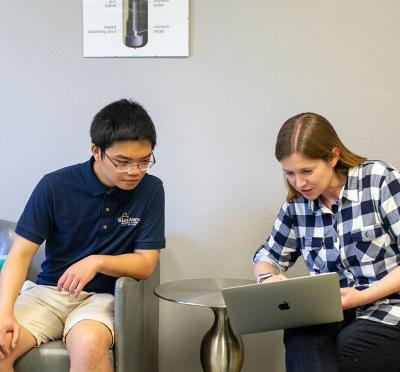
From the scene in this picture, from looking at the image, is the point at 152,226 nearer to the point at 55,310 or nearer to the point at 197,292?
the point at 197,292

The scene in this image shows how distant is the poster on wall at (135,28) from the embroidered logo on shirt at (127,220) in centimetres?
69

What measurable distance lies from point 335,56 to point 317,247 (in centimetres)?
77

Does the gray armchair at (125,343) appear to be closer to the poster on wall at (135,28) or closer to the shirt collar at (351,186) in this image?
the shirt collar at (351,186)

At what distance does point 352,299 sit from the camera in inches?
51.1

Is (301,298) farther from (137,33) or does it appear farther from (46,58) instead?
(46,58)

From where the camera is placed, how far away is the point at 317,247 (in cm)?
150

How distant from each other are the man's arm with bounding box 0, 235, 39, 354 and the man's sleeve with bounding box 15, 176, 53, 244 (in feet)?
0.07

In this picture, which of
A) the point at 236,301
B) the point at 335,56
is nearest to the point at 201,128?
the point at 335,56

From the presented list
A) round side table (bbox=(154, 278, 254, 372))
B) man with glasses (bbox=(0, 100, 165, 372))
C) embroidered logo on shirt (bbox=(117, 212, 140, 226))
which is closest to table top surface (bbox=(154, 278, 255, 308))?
round side table (bbox=(154, 278, 254, 372))

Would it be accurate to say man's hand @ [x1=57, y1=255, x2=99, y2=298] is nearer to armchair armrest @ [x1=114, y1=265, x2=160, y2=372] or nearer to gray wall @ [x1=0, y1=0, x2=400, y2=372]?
armchair armrest @ [x1=114, y1=265, x2=160, y2=372]

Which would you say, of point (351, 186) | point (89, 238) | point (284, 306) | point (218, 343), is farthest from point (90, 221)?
point (351, 186)

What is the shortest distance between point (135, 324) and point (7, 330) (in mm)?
355

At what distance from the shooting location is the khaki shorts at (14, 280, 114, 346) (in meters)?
1.45

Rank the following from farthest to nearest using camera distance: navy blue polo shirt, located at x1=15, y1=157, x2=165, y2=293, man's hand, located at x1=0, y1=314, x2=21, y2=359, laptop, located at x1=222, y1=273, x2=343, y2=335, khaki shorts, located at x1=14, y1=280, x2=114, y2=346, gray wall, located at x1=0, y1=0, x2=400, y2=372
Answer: gray wall, located at x1=0, y1=0, x2=400, y2=372
navy blue polo shirt, located at x1=15, y1=157, x2=165, y2=293
khaki shorts, located at x1=14, y1=280, x2=114, y2=346
man's hand, located at x1=0, y1=314, x2=21, y2=359
laptop, located at x1=222, y1=273, x2=343, y2=335
